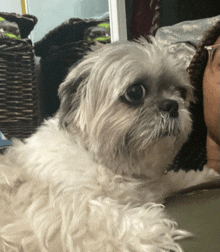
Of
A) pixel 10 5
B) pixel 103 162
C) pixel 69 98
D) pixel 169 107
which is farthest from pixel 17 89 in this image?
pixel 169 107

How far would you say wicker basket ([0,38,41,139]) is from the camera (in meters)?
1.70

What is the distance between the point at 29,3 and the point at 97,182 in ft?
6.08

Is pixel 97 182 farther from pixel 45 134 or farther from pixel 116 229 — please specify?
pixel 45 134

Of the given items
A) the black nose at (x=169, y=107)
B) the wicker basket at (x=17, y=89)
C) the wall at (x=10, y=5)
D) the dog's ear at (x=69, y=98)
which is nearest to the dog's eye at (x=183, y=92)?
the black nose at (x=169, y=107)

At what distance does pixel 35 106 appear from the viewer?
184cm

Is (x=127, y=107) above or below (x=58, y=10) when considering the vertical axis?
below

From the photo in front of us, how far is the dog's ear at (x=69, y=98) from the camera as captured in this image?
934 mm

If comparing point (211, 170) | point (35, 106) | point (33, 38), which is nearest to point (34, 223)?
point (211, 170)

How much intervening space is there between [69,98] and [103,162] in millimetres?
266

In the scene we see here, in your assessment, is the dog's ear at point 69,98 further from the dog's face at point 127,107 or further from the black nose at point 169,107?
the black nose at point 169,107

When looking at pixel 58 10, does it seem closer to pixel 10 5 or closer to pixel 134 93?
pixel 10 5

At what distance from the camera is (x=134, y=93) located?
0.86 meters

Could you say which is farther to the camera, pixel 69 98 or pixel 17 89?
pixel 17 89

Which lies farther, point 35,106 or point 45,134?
point 35,106
